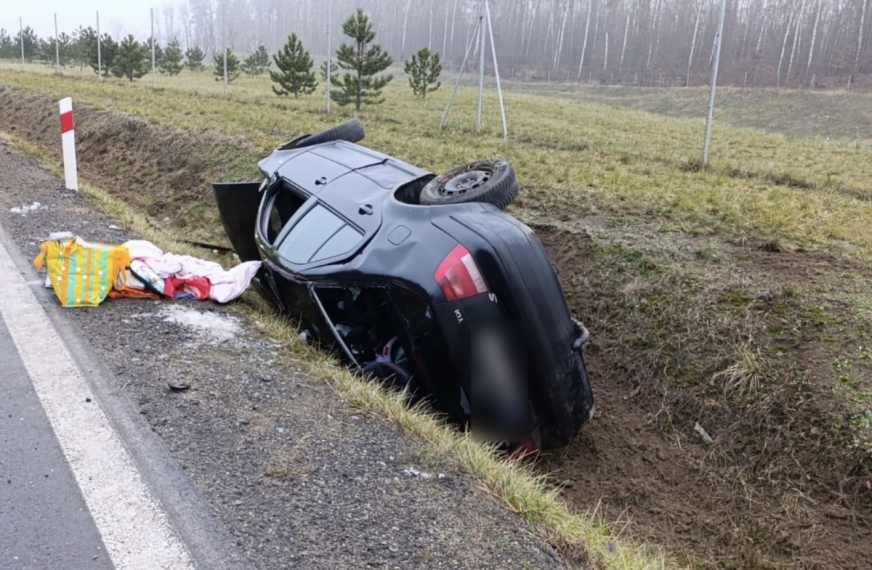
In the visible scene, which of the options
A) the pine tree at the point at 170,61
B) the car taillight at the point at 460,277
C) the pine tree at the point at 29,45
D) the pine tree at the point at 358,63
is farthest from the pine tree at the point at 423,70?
the pine tree at the point at 29,45

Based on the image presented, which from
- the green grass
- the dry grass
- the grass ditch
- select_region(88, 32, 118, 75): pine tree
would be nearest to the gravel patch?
the grass ditch

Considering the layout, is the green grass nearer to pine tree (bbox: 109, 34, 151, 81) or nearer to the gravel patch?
the gravel patch

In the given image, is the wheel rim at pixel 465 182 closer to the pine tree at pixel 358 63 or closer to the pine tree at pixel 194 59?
the pine tree at pixel 358 63

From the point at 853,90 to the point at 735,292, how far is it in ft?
134

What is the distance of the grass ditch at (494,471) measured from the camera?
2.52 metres

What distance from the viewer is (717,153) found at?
44.2ft

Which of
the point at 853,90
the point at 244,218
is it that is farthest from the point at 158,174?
the point at 853,90

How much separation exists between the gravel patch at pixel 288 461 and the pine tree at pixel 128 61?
34099 mm

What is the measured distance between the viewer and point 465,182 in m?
4.41

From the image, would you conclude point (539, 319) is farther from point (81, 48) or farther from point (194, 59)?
point (194, 59)

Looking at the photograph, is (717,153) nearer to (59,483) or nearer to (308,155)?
(308,155)

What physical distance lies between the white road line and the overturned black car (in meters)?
1.42

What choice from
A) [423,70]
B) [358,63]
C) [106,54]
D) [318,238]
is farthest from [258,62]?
[318,238]

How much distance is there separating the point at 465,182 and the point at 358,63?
19.3 metres
